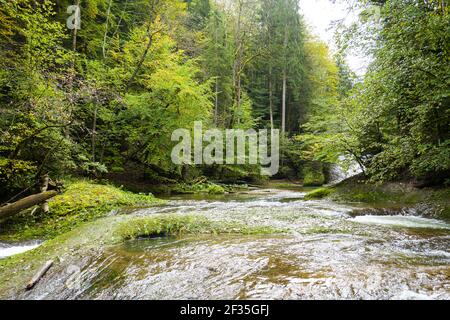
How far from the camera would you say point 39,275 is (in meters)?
3.25

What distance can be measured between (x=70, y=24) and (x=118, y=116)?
199 inches

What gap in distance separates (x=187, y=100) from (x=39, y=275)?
11306 mm

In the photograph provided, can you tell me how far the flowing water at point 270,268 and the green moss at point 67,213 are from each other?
318 centimetres

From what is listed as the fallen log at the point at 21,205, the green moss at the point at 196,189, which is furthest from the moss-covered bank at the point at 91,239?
the green moss at the point at 196,189

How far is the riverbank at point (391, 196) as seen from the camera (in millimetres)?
7465

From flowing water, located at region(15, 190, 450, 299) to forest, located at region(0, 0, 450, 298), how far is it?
47.4 inches

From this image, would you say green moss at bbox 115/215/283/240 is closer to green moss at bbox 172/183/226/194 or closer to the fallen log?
the fallen log

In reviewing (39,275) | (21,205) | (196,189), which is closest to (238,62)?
(196,189)

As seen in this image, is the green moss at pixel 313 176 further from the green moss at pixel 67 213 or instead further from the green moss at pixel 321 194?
the green moss at pixel 67 213

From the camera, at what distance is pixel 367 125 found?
9945mm

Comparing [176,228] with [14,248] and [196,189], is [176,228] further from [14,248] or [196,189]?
[196,189]

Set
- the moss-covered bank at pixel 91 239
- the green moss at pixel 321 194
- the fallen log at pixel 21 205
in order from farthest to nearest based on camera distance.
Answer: the green moss at pixel 321 194 < the fallen log at pixel 21 205 < the moss-covered bank at pixel 91 239
